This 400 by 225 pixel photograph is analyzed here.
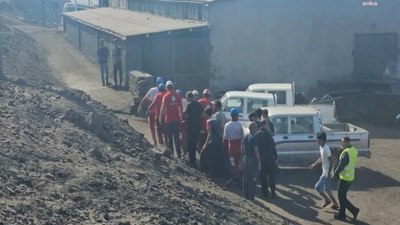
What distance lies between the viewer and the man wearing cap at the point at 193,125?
16672 mm

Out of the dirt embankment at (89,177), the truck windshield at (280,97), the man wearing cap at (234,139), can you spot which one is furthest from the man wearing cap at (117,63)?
the man wearing cap at (234,139)

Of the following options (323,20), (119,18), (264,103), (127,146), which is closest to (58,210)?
(127,146)

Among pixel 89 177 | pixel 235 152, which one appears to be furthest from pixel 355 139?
pixel 89 177

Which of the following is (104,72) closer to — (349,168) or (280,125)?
(280,125)

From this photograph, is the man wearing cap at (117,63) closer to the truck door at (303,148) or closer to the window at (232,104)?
the window at (232,104)

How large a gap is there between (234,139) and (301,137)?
293cm

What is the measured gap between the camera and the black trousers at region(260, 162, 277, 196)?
15.0 meters

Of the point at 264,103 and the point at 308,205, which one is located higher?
the point at 264,103

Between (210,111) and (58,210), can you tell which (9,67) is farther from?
(58,210)

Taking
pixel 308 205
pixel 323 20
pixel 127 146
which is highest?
pixel 323 20

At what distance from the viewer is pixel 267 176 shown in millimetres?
15438

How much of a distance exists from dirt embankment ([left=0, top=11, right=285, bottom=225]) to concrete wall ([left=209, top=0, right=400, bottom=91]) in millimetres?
11895

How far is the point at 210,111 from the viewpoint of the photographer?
54.3 feet

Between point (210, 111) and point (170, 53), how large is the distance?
12336mm
